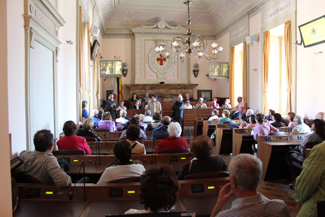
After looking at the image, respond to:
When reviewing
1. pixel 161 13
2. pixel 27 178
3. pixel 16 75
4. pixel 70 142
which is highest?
pixel 161 13

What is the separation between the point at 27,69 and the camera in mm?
3186

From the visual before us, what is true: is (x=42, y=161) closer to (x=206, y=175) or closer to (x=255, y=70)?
(x=206, y=175)

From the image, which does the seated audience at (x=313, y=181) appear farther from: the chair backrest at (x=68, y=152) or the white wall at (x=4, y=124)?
the chair backrest at (x=68, y=152)

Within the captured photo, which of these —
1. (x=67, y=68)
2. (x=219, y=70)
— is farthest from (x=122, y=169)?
(x=219, y=70)

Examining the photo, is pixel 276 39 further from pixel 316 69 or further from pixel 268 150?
pixel 268 150

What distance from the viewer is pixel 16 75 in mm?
2912

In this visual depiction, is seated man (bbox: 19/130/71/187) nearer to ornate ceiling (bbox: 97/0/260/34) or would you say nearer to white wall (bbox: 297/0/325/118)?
white wall (bbox: 297/0/325/118)

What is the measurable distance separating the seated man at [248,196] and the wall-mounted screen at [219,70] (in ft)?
35.2

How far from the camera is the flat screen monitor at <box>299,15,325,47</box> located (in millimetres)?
6046

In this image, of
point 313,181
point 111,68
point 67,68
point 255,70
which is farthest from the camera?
point 111,68

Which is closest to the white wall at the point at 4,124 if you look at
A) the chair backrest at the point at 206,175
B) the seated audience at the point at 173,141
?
the chair backrest at the point at 206,175

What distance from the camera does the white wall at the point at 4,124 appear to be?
3.71ft

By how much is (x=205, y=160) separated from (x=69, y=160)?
1.57m

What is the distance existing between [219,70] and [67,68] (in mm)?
8219
